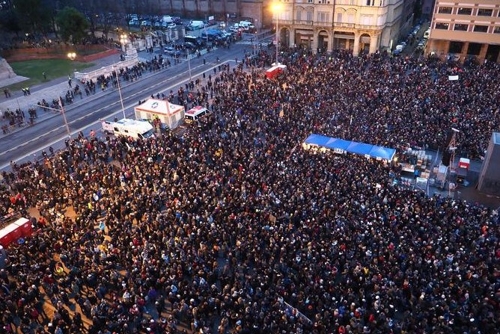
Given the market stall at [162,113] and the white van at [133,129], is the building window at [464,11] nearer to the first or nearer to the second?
the market stall at [162,113]

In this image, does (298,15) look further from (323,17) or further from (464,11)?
(464,11)

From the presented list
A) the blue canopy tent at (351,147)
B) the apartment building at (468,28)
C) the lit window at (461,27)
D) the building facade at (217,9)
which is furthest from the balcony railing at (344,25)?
the blue canopy tent at (351,147)

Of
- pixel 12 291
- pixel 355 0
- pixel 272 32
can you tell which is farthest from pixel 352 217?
pixel 272 32

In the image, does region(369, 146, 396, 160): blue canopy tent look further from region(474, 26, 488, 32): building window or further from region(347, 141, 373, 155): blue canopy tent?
region(474, 26, 488, 32): building window

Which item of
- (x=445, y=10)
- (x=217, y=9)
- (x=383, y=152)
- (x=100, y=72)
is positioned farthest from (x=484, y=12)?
(x=217, y=9)

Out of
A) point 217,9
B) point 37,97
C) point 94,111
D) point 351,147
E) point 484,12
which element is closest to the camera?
point 351,147
